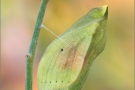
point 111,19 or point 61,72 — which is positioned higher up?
point 111,19

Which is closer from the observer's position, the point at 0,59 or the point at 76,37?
the point at 76,37

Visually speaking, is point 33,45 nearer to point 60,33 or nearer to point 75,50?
point 75,50

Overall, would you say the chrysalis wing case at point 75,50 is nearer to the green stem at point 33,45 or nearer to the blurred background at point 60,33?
the green stem at point 33,45

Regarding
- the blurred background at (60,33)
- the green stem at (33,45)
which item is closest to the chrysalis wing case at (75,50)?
the green stem at (33,45)

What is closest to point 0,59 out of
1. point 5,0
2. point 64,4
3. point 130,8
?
point 5,0

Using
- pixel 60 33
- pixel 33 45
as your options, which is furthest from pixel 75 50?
pixel 60 33

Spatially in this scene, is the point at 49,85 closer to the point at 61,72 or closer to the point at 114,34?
the point at 61,72
